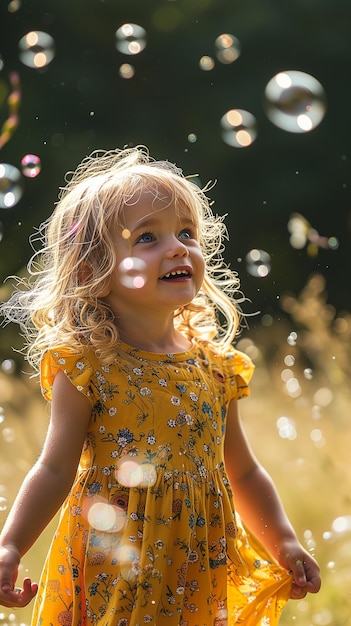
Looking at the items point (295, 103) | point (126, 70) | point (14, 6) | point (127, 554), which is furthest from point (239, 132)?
point (14, 6)

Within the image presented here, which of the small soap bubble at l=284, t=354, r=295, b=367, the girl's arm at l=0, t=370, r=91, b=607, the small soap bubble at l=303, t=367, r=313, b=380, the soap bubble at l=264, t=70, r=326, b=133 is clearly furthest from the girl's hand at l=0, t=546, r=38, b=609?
the small soap bubble at l=284, t=354, r=295, b=367

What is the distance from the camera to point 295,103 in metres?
2.29

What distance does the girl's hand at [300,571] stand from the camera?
1713 millimetres

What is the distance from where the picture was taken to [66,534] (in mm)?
1589

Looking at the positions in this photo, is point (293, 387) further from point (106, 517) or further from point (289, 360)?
point (106, 517)

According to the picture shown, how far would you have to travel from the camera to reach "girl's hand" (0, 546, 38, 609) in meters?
1.46

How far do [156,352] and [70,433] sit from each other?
0.22m

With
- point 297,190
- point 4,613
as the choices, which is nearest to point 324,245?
point 297,190

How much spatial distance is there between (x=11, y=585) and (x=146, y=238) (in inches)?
22.7

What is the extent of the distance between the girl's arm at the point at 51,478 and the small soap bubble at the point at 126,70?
266 cm

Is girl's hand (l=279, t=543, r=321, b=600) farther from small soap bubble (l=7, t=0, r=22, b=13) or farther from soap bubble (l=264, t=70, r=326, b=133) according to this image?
small soap bubble (l=7, t=0, r=22, b=13)

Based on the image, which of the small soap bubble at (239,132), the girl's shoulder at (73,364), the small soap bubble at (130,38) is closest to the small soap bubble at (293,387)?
the small soap bubble at (239,132)

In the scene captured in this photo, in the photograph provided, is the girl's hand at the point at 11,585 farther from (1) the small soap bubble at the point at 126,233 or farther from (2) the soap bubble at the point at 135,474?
(1) the small soap bubble at the point at 126,233

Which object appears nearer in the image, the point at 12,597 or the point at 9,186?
the point at 12,597
